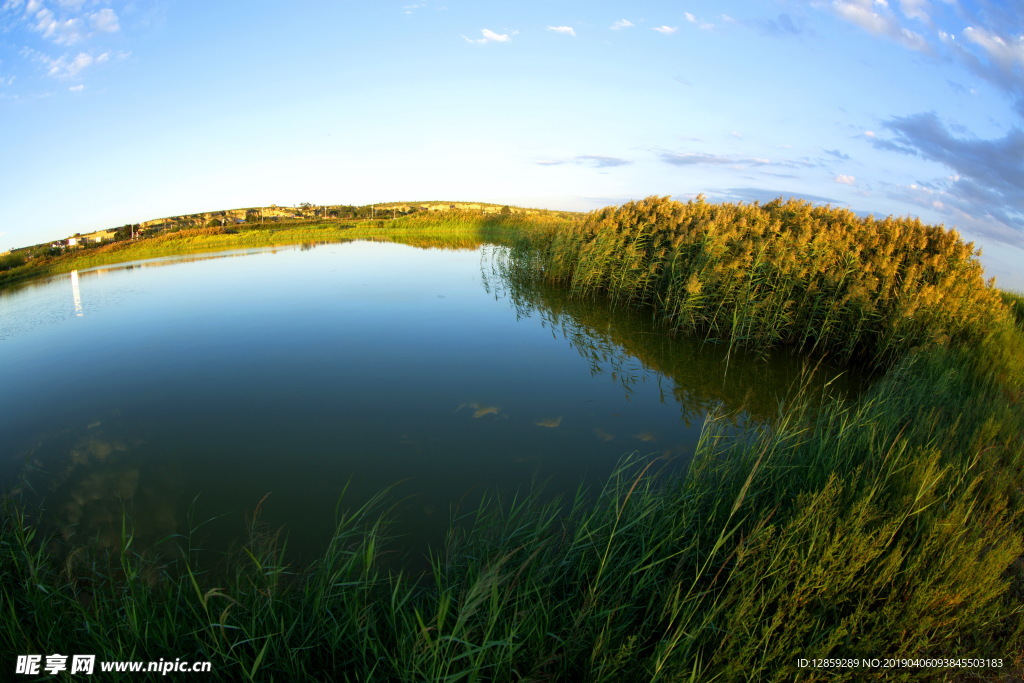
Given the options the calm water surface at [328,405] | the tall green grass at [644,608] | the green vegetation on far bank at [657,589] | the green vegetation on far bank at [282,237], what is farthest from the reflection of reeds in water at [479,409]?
the green vegetation on far bank at [282,237]

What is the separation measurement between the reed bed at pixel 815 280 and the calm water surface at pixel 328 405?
632mm

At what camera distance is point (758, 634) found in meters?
1.84

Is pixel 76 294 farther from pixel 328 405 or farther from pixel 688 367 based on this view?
pixel 688 367

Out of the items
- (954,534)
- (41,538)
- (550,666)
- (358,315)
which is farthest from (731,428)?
(358,315)

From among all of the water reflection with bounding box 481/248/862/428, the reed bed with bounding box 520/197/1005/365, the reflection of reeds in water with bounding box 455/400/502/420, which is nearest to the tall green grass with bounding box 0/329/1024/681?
the water reflection with bounding box 481/248/862/428

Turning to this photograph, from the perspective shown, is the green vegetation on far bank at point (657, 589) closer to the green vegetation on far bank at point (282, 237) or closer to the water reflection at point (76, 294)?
the water reflection at point (76, 294)

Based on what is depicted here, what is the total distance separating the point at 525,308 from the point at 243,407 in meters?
6.15

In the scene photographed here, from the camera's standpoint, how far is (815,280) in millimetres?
7098

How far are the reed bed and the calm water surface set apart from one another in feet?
2.07

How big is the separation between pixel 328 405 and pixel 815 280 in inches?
277

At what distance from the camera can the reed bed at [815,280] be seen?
20.2ft

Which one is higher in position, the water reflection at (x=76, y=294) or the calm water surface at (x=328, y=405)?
the water reflection at (x=76, y=294)

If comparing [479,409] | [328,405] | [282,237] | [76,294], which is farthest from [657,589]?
[282,237]

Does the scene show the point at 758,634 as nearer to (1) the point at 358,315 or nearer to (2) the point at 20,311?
(1) the point at 358,315
